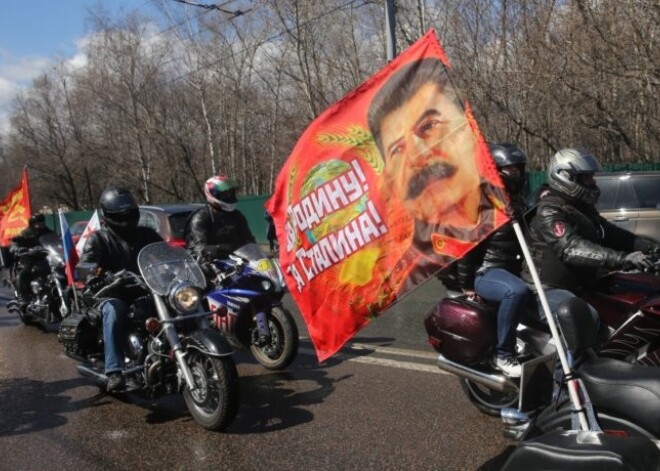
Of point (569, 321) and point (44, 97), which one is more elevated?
point (44, 97)

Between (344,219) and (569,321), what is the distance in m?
1.07

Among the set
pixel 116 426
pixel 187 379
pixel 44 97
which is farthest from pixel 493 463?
pixel 44 97

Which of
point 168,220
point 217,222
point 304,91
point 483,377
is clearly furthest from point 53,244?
point 304,91

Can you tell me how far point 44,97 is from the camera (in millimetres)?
48250

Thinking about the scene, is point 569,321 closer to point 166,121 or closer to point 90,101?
point 166,121

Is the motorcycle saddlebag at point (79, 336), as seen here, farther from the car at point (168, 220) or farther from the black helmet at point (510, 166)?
the car at point (168, 220)

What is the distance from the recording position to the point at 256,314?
21.2ft

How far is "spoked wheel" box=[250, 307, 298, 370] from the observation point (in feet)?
20.7

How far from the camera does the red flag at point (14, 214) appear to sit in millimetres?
9438

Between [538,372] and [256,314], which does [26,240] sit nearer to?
[256,314]

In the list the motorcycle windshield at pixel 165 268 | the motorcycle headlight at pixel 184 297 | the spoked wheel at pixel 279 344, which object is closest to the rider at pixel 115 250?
the motorcycle windshield at pixel 165 268

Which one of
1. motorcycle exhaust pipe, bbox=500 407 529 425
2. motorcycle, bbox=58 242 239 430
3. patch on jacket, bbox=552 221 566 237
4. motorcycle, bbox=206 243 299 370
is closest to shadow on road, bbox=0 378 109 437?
motorcycle, bbox=58 242 239 430

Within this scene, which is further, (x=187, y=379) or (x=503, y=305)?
(x=187, y=379)

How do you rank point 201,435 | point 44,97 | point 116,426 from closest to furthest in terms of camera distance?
point 201,435, point 116,426, point 44,97
